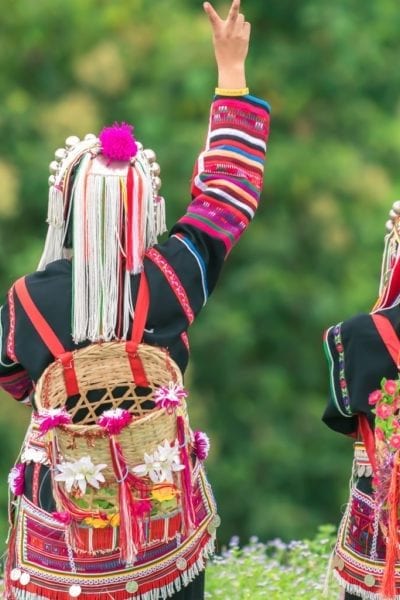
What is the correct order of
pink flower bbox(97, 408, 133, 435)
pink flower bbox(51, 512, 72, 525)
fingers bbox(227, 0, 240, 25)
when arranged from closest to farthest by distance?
pink flower bbox(97, 408, 133, 435) → pink flower bbox(51, 512, 72, 525) → fingers bbox(227, 0, 240, 25)

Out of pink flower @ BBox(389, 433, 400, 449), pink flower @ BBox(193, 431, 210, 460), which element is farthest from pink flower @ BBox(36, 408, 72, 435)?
pink flower @ BBox(389, 433, 400, 449)

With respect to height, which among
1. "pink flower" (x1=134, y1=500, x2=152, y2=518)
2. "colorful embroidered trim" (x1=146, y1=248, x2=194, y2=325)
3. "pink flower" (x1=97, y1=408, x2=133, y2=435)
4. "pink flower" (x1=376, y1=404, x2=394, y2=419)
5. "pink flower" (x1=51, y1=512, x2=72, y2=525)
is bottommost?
"pink flower" (x1=51, y1=512, x2=72, y2=525)

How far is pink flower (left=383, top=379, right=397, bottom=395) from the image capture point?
13.5ft

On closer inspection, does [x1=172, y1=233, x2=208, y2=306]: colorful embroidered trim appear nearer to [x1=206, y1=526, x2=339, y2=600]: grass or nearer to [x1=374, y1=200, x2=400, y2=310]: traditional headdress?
[x1=374, y1=200, x2=400, y2=310]: traditional headdress

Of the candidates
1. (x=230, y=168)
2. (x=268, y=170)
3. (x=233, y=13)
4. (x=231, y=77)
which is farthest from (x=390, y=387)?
(x=268, y=170)

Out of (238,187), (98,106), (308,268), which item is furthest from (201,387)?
(238,187)

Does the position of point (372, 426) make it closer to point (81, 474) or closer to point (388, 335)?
point (388, 335)

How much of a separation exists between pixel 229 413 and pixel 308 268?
4.17 feet

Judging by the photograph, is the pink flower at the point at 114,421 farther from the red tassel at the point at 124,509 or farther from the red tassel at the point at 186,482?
the red tassel at the point at 186,482

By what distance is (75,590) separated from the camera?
4.23 meters

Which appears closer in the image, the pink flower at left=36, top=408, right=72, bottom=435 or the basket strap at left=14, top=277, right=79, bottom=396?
the pink flower at left=36, top=408, right=72, bottom=435

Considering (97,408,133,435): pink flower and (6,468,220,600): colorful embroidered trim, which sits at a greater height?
(97,408,133,435): pink flower

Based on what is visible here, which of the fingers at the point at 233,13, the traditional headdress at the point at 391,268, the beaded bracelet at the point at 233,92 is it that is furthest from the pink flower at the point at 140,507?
the fingers at the point at 233,13

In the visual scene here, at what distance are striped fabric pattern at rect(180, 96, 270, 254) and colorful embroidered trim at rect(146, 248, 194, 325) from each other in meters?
0.14
